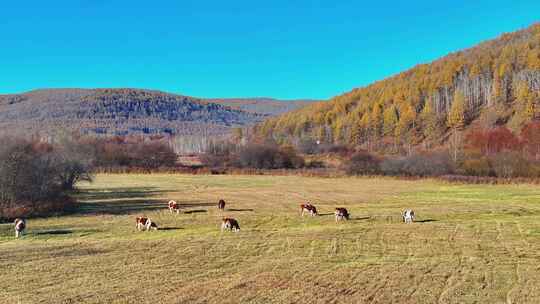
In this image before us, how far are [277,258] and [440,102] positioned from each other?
452ft

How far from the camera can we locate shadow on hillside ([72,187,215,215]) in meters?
35.7

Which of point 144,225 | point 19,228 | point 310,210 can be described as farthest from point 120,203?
point 310,210

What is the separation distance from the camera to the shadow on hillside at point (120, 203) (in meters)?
35.7

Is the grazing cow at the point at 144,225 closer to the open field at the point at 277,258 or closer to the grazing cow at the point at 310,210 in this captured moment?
the open field at the point at 277,258

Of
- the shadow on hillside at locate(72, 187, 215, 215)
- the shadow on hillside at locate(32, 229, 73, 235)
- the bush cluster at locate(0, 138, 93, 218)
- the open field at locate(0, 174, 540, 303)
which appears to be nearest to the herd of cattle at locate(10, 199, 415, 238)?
the open field at locate(0, 174, 540, 303)

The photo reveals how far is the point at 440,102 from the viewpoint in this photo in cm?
14612

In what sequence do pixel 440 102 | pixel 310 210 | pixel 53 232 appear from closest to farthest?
pixel 53 232 → pixel 310 210 → pixel 440 102

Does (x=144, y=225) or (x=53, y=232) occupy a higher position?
(x=144, y=225)

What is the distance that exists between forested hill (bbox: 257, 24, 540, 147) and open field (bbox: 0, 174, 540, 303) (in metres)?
94.1

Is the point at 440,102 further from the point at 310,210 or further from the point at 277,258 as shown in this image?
the point at 277,258

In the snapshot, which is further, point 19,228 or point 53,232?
point 53,232

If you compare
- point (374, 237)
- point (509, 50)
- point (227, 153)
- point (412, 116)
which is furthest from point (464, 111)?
point (374, 237)

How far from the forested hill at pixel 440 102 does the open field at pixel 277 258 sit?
94.1 meters

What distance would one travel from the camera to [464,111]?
127812mm
